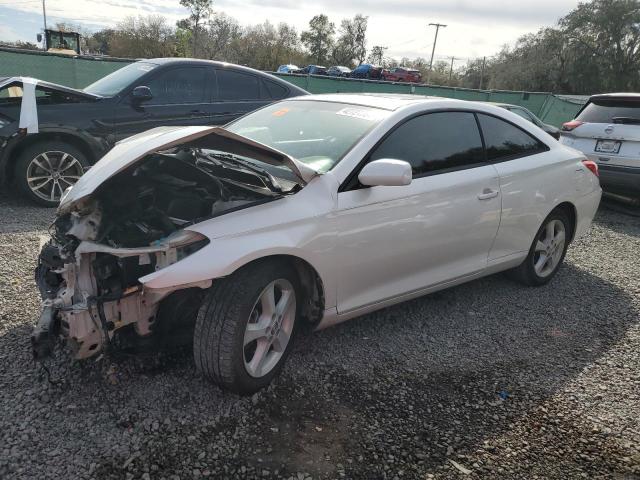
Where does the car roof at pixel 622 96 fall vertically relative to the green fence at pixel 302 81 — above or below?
above

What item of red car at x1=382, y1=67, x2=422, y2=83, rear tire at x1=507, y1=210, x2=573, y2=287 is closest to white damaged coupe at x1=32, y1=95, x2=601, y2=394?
rear tire at x1=507, y1=210, x2=573, y2=287

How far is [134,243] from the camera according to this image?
242 centimetres

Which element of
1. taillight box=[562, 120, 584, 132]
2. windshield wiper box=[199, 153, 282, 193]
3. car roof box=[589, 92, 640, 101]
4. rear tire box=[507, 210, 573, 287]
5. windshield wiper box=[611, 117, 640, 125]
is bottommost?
rear tire box=[507, 210, 573, 287]

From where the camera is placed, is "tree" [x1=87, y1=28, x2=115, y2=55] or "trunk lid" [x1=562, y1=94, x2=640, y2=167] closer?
"trunk lid" [x1=562, y1=94, x2=640, y2=167]

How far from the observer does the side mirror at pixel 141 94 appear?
5887 mm

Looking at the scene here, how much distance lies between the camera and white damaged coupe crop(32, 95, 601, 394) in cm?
241

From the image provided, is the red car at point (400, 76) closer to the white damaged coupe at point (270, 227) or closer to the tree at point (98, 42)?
the white damaged coupe at point (270, 227)

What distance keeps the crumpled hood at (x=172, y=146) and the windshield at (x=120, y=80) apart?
12.8 ft

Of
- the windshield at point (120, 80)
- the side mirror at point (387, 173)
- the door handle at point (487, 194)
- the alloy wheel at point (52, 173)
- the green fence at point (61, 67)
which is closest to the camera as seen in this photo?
the side mirror at point (387, 173)

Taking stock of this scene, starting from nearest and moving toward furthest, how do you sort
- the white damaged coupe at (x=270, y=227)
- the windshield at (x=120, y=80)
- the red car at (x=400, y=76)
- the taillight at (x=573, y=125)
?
1. the white damaged coupe at (x=270, y=227)
2. the windshield at (x=120, y=80)
3. the taillight at (x=573, y=125)
4. the red car at (x=400, y=76)

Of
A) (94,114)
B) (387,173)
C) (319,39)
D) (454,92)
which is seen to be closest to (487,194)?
(387,173)

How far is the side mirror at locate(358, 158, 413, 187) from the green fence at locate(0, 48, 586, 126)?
11.5 metres

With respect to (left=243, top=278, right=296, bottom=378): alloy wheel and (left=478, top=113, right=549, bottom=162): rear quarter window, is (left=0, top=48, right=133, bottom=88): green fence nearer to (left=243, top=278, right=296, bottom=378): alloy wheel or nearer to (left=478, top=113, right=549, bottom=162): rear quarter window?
(left=478, top=113, right=549, bottom=162): rear quarter window

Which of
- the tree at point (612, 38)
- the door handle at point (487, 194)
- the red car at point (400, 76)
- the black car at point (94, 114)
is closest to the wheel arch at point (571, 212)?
the door handle at point (487, 194)
